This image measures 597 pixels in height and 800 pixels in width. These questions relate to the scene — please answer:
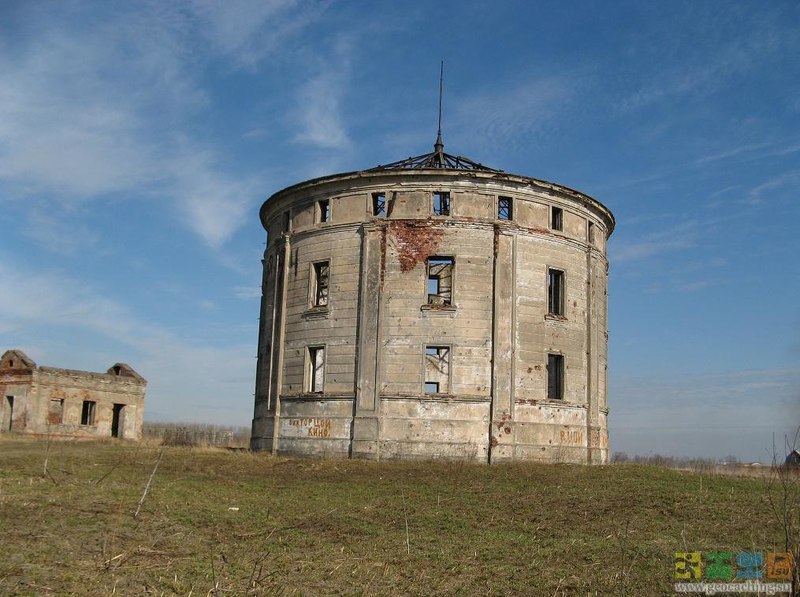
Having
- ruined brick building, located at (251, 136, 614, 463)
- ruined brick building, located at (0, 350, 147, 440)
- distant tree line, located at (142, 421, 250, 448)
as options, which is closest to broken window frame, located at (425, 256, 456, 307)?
ruined brick building, located at (251, 136, 614, 463)

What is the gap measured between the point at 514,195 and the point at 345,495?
12.2 m

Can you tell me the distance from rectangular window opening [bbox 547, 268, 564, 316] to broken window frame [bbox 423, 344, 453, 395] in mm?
3887

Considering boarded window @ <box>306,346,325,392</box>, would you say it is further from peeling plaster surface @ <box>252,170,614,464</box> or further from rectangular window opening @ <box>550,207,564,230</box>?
rectangular window opening @ <box>550,207,564,230</box>

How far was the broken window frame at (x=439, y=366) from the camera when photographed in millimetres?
24094

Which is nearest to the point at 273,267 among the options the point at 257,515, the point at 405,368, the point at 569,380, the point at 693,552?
the point at 405,368

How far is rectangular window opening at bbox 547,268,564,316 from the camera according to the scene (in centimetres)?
2567

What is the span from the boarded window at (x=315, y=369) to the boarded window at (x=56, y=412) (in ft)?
69.0

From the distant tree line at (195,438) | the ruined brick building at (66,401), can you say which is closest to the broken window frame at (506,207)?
the distant tree line at (195,438)

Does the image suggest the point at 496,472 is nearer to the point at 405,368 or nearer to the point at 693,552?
the point at 405,368

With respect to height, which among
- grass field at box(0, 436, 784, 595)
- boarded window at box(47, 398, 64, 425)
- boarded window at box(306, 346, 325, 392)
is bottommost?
grass field at box(0, 436, 784, 595)

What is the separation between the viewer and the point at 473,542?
40.6 ft

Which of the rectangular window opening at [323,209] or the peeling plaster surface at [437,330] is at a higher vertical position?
the rectangular window opening at [323,209]

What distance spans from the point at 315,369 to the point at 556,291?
27.3ft

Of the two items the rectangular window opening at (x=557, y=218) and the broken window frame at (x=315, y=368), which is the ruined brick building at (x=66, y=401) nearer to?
the broken window frame at (x=315, y=368)
